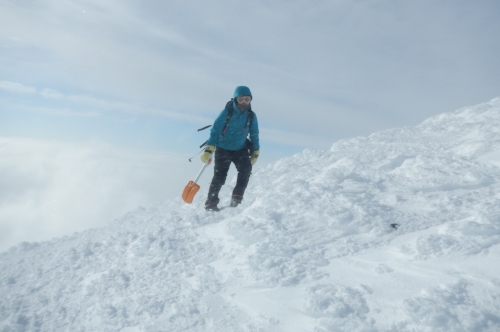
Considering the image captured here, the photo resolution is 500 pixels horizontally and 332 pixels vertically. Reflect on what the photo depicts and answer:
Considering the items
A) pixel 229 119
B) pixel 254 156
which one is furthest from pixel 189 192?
pixel 229 119

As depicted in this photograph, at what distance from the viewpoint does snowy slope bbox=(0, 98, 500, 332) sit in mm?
2746

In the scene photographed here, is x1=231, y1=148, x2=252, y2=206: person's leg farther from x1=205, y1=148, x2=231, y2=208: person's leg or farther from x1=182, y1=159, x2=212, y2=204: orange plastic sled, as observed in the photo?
x1=182, y1=159, x2=212, y2=204: orange plastic sled

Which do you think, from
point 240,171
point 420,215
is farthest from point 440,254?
point 240,171

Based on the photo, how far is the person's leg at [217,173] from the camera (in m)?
5.99

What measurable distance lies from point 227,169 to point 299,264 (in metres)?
2.91

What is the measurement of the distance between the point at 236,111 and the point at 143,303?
11.4 ft

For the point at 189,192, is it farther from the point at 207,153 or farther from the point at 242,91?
the point at 242,91

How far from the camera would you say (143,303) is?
335cm

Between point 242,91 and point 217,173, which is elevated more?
point 242,91

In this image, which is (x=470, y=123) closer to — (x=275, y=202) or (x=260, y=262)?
(x=275, y=202)

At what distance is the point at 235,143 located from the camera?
234 inches

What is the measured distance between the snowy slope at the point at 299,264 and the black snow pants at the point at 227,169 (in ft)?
1.04

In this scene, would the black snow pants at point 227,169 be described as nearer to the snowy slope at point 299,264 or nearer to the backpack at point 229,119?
the backpack at point 229,119

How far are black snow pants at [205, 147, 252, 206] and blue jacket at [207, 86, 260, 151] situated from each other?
0.41 feet
